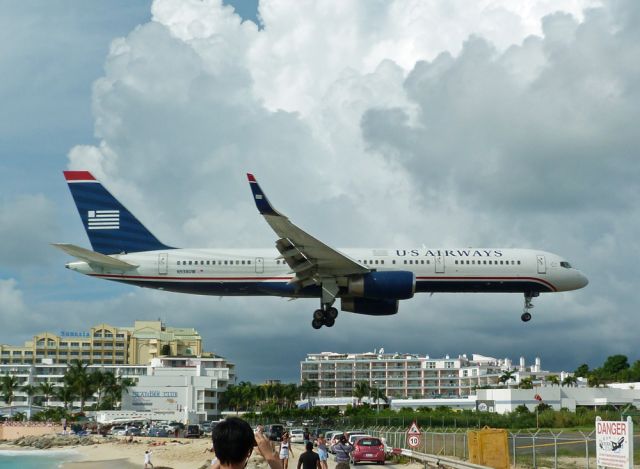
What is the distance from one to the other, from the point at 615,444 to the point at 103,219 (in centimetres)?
3730

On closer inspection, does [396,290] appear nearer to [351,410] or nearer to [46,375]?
[351,410]

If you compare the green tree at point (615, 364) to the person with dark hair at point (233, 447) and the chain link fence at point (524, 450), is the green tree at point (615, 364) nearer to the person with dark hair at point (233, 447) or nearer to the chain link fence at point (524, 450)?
the chain link fence at point (524, 450)

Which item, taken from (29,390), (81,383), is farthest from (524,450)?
(29,390)

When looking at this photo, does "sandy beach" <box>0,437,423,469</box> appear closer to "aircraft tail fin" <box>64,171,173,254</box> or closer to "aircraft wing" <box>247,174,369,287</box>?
"aircraft wing" <box>247,174,369,287</box>

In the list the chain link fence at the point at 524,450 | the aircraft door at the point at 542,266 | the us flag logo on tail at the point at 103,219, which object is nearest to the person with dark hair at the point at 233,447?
the chain link fence at the point at 524,450

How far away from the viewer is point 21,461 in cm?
7650

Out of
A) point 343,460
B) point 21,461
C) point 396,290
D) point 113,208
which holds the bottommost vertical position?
point 21,461

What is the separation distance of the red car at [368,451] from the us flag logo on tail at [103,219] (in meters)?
19.2

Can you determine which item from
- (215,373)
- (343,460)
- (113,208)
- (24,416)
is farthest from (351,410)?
(343,460)

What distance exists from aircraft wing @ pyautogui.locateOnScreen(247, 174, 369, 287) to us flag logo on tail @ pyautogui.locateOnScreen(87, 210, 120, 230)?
11.3 meters

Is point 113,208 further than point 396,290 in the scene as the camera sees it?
Yes

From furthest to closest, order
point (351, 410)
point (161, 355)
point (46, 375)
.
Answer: point (161, 355), point (46, 375), point (351, 410)

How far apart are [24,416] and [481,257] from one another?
4204 inches

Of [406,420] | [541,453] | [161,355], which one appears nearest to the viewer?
[541,453]
